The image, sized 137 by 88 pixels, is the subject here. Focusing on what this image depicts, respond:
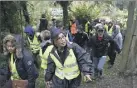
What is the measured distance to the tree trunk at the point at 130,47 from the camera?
9656 millimetres

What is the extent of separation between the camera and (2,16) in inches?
455

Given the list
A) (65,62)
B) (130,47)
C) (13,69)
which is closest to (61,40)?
(65,62)

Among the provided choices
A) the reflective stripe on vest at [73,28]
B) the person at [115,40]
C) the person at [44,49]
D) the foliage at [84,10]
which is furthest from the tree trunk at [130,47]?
the foliage at [84,10]

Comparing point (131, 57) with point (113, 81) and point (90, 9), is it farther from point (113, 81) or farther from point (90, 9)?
point (90, 9)

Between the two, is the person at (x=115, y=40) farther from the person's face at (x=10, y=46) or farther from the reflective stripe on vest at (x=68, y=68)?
the person's face at (x=10, y=46)

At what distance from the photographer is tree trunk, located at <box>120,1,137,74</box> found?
9.66 metres

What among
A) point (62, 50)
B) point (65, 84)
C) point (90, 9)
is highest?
point (62, 50)

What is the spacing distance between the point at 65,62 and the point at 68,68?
0.39ft

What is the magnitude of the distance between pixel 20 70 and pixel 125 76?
4.87 m

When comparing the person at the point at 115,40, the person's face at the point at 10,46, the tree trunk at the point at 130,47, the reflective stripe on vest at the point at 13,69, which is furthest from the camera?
the person at the point at 115,40

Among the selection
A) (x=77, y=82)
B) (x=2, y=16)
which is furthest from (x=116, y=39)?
(x=77, y=82)

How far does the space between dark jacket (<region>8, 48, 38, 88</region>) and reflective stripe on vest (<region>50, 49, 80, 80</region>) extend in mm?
357

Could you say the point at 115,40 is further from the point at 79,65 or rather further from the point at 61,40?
the point at 61,40

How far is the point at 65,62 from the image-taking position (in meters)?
5.93
